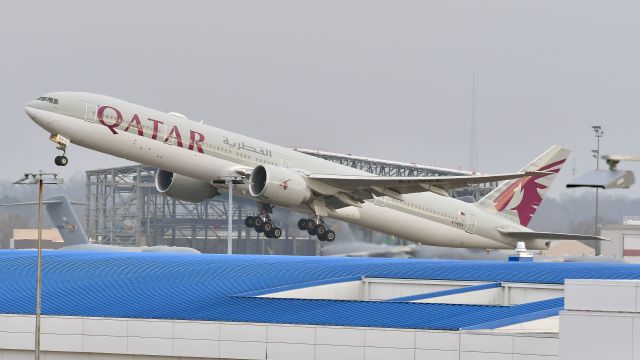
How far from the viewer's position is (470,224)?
74875 mm

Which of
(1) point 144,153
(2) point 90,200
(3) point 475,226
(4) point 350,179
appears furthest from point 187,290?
(2) point 90,200

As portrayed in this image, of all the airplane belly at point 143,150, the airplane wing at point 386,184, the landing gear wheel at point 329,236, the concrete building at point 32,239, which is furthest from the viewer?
the concrete building at point 32,239

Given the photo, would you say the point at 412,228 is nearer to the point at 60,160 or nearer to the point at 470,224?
the point at 470,224

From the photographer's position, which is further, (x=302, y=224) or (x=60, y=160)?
(x=302, y=224)

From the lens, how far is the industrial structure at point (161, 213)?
129000 mm

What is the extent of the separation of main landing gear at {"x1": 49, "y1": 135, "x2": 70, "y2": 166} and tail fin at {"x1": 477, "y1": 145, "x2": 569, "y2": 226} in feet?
94.0

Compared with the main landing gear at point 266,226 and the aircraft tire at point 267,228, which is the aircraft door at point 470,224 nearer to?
the main landing gear at point 266,226

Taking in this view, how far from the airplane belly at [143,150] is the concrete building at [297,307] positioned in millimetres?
6051

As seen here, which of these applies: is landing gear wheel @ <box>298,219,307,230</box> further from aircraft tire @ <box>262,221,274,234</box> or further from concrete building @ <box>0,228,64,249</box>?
concrete building @ <box>0,228,64,249</box>

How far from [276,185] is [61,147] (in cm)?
1190

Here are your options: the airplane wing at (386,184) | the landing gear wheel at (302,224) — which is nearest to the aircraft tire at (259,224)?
the landing gear wheel at (302,224)

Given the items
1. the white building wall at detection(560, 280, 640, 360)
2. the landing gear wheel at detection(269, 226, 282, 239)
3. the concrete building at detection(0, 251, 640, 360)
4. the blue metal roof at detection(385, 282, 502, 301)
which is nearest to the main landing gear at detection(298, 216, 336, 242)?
the landing gear wheel at detection(269, 226, 282, 239)

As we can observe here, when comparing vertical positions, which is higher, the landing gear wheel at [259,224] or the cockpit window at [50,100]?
the cockpit window at [50,100]

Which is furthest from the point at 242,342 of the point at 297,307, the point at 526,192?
the point at 526,192
